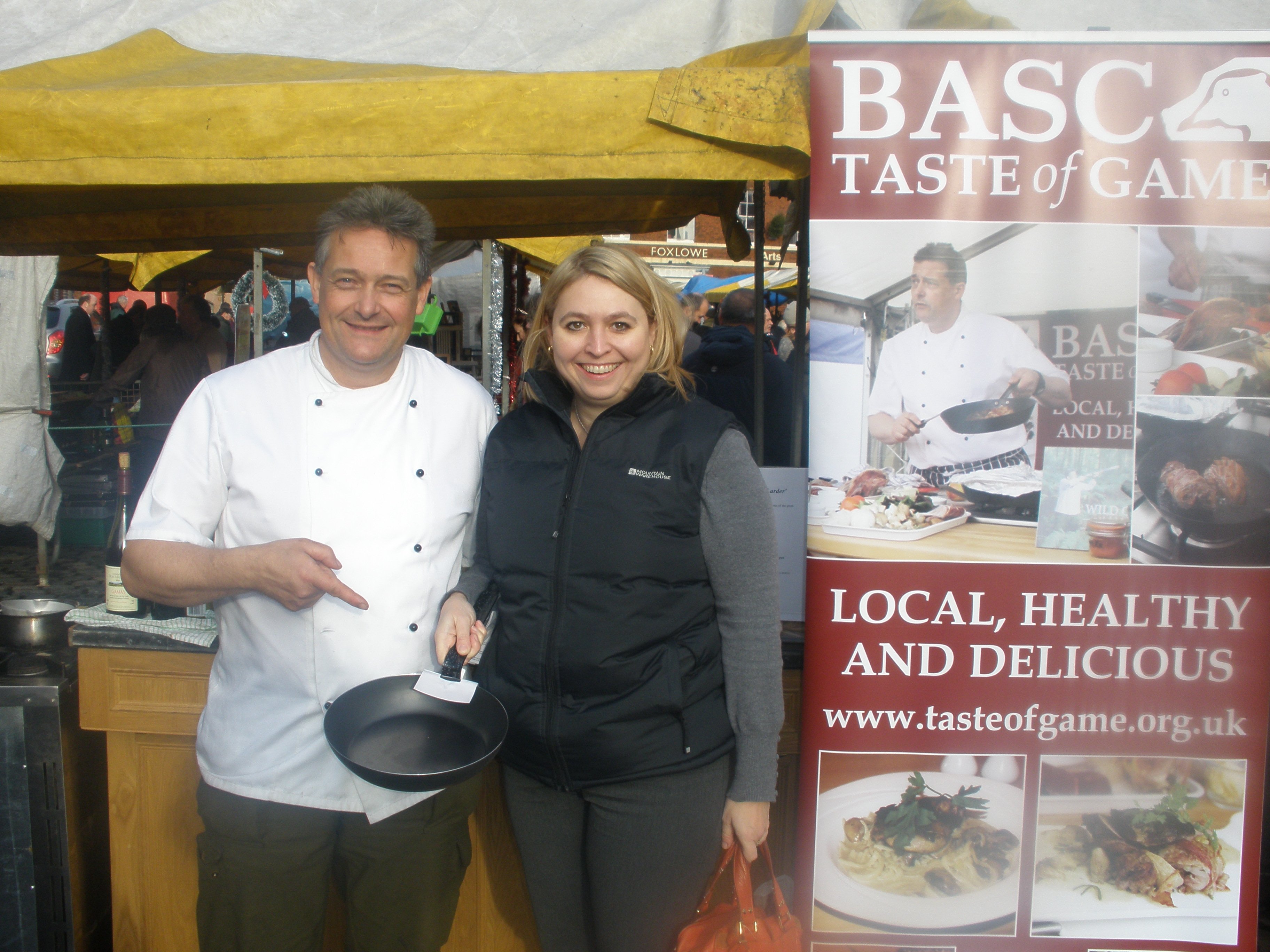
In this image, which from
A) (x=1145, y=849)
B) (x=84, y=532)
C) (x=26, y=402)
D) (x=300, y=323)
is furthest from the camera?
(x=300, y=323)

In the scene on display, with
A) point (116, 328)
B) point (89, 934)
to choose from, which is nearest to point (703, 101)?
point (89, 934)

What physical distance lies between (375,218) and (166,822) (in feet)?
5.44

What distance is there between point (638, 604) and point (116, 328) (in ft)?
35.6

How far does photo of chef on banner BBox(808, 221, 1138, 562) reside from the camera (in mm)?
1808

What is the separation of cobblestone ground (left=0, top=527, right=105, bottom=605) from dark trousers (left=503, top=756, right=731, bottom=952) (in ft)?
12.2

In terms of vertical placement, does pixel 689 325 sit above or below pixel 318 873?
above

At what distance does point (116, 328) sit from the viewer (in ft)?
32.9

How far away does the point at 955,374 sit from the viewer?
182cm

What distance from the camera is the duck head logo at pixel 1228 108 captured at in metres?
1.75

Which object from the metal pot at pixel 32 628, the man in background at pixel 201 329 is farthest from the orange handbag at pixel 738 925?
the man in background at pixel 201 329

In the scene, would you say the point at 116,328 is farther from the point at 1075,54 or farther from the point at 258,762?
the point at 1075,54

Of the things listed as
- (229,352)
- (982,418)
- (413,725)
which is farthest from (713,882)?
(229,352)

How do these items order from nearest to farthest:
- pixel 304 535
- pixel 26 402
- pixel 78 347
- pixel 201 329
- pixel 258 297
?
pixel 304 535, pixel 258 297, pixel 26 402, pixel 201 329, pixel 78 347

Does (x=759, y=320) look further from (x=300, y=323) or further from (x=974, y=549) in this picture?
(x=300, y=323)
